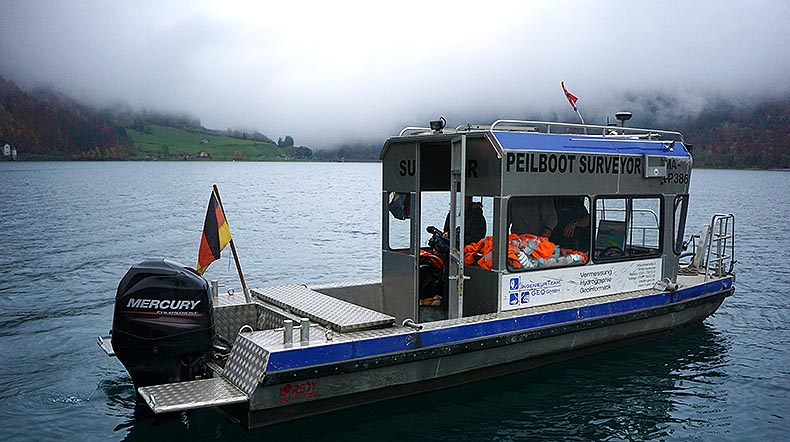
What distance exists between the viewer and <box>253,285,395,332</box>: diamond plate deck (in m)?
7.50

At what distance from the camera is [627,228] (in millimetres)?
9977

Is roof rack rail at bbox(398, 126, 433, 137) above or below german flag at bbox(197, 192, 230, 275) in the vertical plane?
above

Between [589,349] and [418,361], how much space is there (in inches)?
123

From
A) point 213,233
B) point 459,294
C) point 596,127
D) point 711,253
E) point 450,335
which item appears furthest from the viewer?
point 711,253

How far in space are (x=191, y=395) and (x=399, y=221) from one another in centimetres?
384

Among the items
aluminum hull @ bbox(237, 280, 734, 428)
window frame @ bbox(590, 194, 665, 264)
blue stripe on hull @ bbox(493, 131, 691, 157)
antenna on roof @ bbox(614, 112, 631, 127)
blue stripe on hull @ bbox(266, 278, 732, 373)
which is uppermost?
antenna on roof @ bbox(614, 112, 631, 127)

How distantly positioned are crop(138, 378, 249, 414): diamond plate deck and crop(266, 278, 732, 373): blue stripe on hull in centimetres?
50

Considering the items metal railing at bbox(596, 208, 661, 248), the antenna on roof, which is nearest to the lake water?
metal railing at bbox(596, 208, 661, 248)

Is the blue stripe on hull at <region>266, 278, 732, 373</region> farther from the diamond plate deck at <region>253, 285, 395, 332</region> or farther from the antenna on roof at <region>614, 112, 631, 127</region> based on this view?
the antenna on roof at <region>614, 112, 631, 127</region>

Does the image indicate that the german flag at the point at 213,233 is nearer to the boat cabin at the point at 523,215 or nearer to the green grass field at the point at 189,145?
the boat cabin at the point at 523,215

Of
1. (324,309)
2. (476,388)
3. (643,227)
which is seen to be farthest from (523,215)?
(324,309)

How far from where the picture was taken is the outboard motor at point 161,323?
21.6 ft

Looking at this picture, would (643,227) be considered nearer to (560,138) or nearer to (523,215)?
(560,138)

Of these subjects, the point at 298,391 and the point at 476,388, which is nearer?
the point at 298,391
